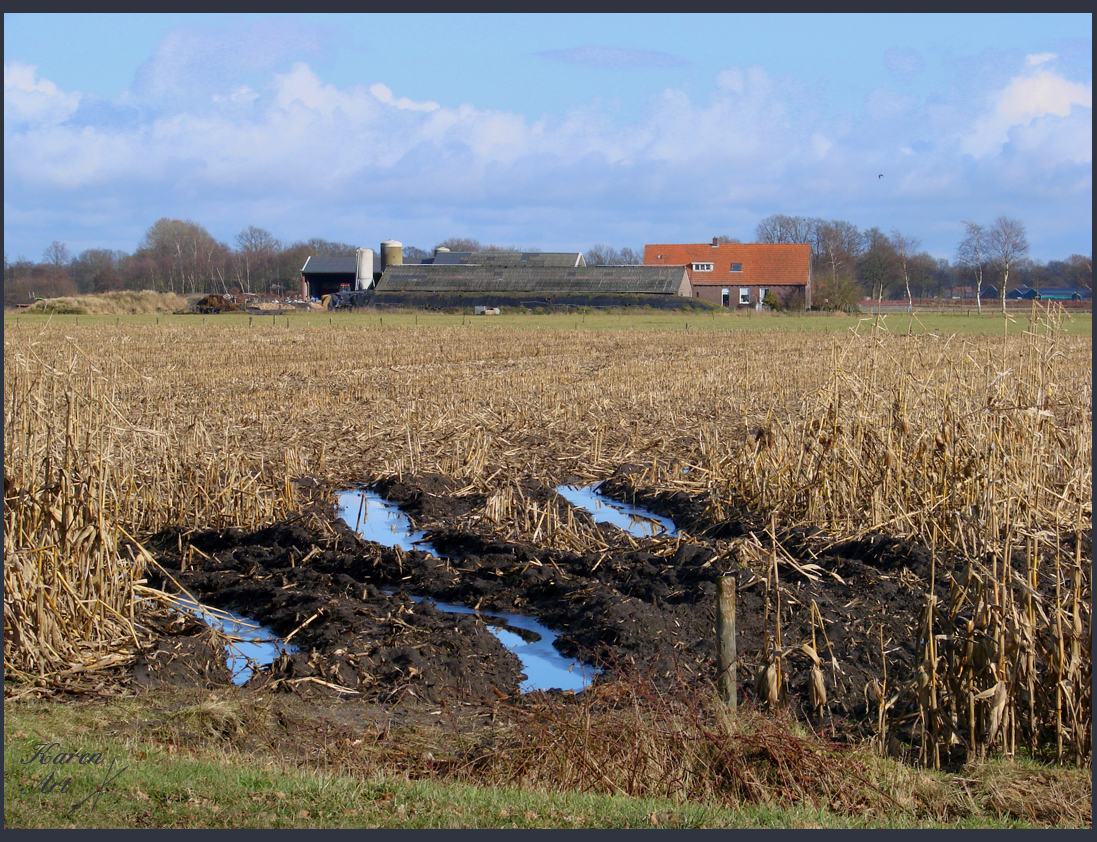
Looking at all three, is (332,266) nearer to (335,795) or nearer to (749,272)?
(749,272)

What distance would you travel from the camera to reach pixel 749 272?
86.1 m

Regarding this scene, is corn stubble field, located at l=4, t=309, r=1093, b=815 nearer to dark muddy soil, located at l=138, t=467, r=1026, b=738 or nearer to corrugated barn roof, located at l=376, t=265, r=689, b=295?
dark muddy soil, located at l=138, t=467, r=1026, b=738

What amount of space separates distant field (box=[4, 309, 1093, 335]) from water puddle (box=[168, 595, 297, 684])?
136ft

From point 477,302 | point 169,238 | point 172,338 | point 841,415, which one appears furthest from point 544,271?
point 841,415

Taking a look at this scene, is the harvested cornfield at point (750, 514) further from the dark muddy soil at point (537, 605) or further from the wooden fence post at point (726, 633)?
the wooden fence post at point (726, 633)

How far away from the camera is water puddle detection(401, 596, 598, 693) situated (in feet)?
23.0

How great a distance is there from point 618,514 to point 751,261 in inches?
3107

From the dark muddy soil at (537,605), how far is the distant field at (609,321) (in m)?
38.9

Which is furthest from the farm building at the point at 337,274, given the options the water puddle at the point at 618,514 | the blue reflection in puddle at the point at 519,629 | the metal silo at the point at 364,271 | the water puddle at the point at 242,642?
the water puddle at the point at 242,642

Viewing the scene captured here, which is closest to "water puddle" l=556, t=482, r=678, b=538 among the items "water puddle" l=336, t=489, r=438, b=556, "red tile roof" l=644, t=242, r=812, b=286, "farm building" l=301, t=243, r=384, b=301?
"water puddle" l=336, t=489, r=438, b=556

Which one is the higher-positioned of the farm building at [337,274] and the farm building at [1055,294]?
the farm building at [337,274]

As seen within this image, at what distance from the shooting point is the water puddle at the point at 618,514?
10.9 metres

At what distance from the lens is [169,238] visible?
12000 centimetres

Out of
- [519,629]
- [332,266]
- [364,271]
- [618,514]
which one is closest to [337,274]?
[332,266]
